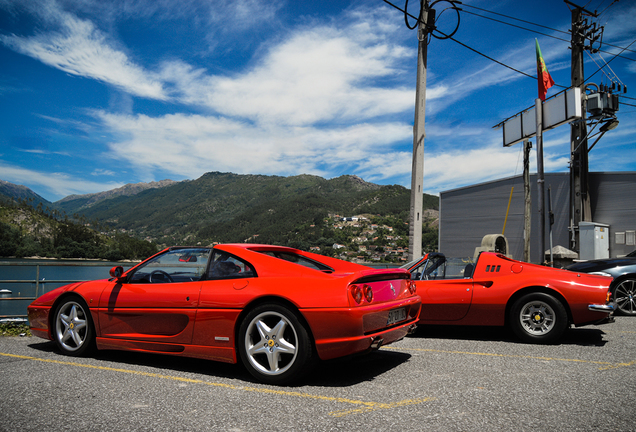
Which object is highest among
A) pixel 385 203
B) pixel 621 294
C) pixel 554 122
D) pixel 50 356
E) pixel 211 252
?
pixel 385 203

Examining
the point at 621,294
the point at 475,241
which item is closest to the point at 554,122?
the point at 621,294

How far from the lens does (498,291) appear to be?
5.76 m

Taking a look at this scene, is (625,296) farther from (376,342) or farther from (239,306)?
(239,306)

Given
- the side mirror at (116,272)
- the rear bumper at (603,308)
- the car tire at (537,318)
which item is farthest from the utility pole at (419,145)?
the side mirror at (116,272)

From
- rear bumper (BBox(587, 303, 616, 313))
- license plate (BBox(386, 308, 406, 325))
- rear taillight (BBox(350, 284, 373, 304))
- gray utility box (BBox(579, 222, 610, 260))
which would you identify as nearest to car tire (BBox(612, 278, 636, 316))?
rear bumper (BBox(587, 303, 616, 313))

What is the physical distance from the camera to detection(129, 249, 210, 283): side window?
169 inches

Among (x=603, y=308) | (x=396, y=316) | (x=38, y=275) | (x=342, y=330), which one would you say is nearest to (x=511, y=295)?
(x=603, y=308)

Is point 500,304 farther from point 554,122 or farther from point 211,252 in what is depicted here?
point 554,122

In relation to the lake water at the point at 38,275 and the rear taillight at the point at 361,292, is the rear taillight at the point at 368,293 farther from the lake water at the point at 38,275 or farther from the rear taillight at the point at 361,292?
the lake water at the point at 38,275

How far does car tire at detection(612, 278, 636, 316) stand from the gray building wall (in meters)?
10.4

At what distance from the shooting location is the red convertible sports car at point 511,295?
5.36 meters

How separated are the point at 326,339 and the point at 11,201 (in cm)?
8821

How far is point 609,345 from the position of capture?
5438 millimetres

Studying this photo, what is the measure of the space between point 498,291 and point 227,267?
3.83 metres
